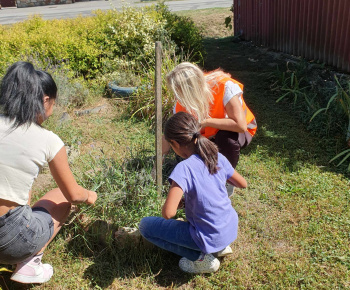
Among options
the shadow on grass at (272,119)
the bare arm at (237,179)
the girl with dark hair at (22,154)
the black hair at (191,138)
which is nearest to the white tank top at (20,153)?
the girl with dark hair at (22,154)

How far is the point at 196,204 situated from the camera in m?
2.31

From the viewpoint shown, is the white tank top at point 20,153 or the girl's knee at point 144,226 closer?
the white tank top at point 20,153

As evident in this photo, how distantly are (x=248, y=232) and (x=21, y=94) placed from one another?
1.98 metres

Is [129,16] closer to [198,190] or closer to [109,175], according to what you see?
[109,175]

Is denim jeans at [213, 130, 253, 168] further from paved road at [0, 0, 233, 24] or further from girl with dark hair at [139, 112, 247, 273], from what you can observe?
paved road at [0, 0, 233, 24]

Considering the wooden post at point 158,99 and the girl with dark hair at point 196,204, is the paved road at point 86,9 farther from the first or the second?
the girl with dark hair at point 196,204

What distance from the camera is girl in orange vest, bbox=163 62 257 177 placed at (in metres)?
2.80

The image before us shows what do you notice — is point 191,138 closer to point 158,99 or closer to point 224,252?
point 158,99

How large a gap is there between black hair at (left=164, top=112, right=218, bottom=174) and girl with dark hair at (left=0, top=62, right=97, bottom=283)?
690 mm

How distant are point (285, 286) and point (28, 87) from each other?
2061 mm

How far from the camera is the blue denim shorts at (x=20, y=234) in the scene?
217 centimetres

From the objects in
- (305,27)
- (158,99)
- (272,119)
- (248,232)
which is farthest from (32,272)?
(305,27)

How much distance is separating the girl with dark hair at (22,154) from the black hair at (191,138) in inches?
27.2

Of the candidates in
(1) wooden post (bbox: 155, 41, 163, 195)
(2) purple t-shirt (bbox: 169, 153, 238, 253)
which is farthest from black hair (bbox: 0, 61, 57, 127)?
(2) purple t-shirt (bbox: 169, 153, 238, 253)
